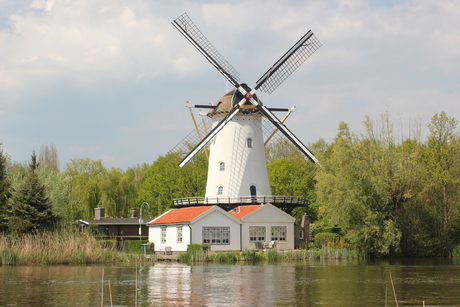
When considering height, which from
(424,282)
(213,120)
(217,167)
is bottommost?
(424,282)

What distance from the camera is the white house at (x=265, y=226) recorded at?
44375 millimetres

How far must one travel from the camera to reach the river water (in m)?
17.5

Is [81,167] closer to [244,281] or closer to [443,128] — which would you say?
[443,128]

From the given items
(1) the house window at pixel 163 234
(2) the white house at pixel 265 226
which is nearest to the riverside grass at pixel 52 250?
(1) the house window at pixel 163 234

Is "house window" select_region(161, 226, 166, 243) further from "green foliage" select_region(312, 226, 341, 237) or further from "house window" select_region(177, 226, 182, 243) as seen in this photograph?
"green foliage" select_region(312, 226, 341, 237)

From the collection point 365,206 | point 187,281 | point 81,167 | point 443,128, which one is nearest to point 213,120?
point 365,206

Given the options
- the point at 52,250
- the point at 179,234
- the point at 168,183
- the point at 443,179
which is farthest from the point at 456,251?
the point at 168,183

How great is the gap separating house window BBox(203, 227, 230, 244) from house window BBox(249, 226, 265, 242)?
6.06 ft

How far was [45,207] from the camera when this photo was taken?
37062 mm

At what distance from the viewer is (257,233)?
147 ft

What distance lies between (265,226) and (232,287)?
23.6 metres

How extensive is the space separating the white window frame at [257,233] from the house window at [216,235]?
1854 mm

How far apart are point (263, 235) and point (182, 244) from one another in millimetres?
5986

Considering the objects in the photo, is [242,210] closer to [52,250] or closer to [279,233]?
[279,233]
